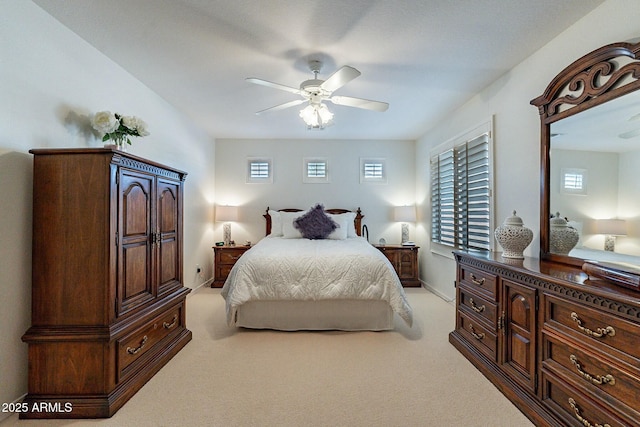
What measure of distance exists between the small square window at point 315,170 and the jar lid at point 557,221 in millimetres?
3640

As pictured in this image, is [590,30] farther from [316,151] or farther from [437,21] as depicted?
[316,151]

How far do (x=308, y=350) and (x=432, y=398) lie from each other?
1.08 metres

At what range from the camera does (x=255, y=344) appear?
102 inches

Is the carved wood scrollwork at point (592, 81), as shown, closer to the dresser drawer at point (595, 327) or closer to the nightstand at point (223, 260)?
the dresser drawer at point (595, 327)

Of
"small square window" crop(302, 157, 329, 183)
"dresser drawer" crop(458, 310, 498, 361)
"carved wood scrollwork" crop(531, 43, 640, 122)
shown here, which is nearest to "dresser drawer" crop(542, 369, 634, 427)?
"dresser drawer" crop(458, 310, 498, 361)

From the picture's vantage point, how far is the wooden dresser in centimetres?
120

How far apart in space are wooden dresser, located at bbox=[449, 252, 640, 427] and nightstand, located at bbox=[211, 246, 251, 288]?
363cm

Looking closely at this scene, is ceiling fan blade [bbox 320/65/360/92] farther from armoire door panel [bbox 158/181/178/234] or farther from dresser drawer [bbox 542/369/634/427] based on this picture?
dresser drawer [bbox 542/369/634/427]

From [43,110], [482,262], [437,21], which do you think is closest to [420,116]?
[437,21]

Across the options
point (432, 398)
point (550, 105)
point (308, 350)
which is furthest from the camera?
point (308, 350)

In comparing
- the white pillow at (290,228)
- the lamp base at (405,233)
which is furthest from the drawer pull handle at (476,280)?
the lamp base at (405,233)

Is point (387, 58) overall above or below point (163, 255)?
above

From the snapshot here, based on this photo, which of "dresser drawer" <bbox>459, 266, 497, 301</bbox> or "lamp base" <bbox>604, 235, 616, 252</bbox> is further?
"dresser drawer" <bbox>459, 266, 497, 301</bbox>

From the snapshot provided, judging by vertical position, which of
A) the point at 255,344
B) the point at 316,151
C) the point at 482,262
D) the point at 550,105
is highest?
the point at 316,151
